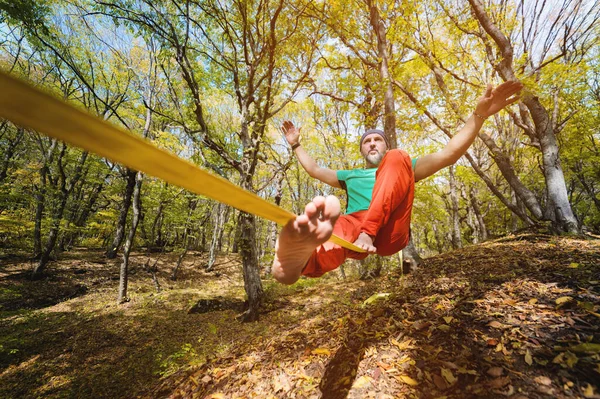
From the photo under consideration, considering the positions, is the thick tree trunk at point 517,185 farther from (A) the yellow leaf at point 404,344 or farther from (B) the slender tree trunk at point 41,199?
(B) the slender tree trunk at point 41,199

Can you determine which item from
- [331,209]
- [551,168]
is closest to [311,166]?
[331,209]

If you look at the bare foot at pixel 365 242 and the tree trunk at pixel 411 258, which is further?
the tree trunk at pixel 411 258

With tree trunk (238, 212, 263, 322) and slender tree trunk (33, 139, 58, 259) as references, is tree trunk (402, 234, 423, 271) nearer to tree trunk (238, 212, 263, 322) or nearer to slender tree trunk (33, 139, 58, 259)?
tree trunk (238, 212, 263, 322)

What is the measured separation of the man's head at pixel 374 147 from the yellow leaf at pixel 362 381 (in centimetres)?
201

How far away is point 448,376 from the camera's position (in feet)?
5.28

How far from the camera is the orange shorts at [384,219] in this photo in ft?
6.16

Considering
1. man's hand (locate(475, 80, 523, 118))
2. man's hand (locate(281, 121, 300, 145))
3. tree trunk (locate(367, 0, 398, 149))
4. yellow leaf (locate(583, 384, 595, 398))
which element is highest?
tree trunk (locate(367, 0, 398, 149))

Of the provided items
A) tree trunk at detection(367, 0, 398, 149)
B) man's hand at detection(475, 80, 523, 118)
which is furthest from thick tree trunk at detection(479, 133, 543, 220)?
man's hand at detection(475, 80, 523, 118)

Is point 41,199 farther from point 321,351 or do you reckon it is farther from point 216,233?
point 321,351

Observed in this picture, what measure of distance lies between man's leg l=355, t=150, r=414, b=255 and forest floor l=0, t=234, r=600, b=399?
89cm

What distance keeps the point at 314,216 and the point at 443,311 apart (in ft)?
6.23

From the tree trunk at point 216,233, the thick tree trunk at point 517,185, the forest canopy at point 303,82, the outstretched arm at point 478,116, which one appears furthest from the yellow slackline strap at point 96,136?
the tree trunk at point 216,233

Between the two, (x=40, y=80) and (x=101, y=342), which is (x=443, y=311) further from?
(x=40, y=80)

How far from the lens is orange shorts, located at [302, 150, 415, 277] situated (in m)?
1.88
